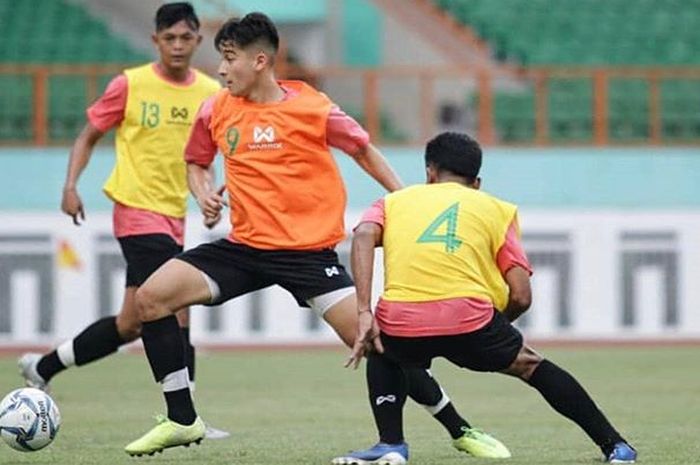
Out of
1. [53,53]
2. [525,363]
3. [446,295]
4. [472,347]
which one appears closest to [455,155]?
[446,295]

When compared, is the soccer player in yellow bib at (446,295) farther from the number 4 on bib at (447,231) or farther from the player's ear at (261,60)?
the player's ear at (261,60)

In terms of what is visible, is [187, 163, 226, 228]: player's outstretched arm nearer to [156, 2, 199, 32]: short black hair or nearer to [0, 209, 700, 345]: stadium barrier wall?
[156, 2, 199, 32]: short black hair

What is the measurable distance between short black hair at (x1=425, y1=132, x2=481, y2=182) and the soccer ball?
6.56ft

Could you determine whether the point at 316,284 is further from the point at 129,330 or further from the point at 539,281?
the point at 539,281

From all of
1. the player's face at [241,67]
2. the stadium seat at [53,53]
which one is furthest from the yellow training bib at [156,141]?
the stadium seat at [53,53]

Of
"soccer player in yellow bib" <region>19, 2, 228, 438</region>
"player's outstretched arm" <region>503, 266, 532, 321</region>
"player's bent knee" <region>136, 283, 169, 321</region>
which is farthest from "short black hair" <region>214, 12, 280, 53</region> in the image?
"soccer player in yellow bib" <region>19, 2, 228, 438</region>

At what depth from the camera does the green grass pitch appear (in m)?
9.25

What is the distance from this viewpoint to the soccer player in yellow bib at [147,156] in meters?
11.0

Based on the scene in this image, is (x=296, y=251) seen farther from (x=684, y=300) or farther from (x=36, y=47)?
(x=36, y=47)

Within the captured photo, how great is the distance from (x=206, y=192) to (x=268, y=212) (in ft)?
1.47

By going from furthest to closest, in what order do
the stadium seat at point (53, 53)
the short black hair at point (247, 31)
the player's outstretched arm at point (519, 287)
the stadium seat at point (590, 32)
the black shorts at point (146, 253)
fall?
the stadium seat at point (590, 32)
the stadium seat at point (53, 53)
the black shorts at point (146, 253)
the short black hair at point (247, 31)
the player's outstretched arm at point (519, 287)

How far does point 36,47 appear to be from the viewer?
73.3 feet

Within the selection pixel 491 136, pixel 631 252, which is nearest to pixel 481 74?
pixel 491 136

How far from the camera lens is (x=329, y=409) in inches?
490
